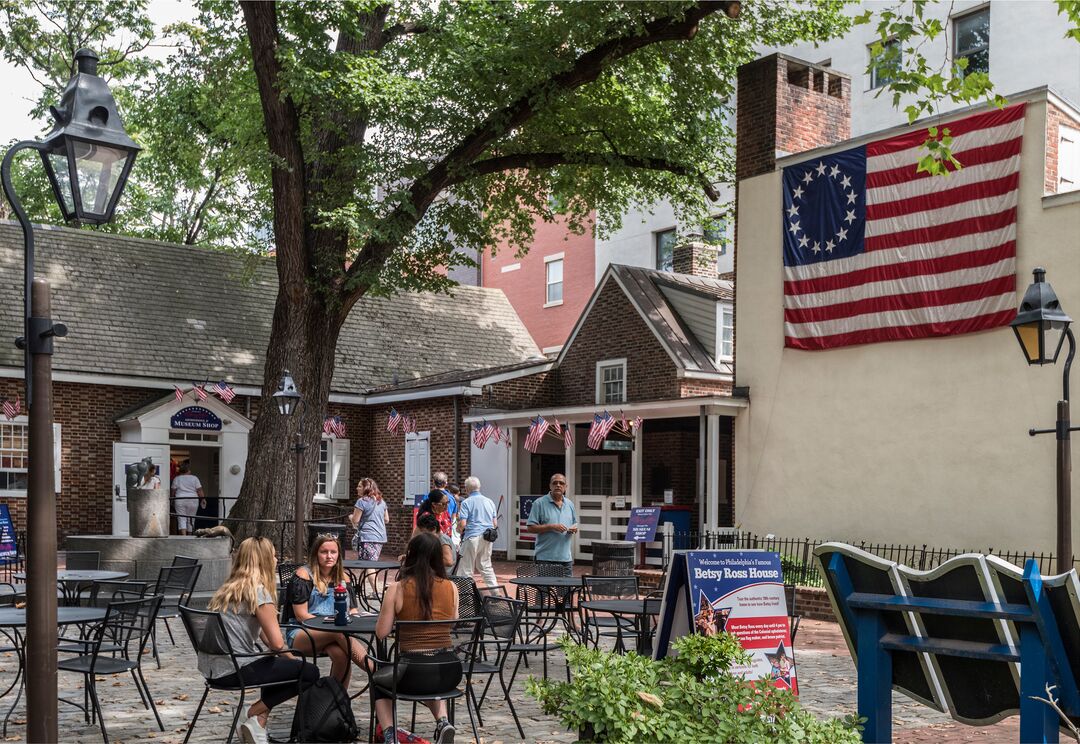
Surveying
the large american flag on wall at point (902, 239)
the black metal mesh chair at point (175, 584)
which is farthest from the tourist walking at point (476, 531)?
the large american flag on wall at point (902, 239)

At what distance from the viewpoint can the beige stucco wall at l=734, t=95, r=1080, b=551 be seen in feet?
50.3

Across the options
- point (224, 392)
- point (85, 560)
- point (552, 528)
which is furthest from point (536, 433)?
point (85, 560)

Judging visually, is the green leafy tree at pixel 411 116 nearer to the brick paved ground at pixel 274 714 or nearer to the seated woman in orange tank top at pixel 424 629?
the brick paved ground at pixel 274 714

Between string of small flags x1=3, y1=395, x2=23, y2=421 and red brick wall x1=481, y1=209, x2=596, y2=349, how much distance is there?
50.5 ft

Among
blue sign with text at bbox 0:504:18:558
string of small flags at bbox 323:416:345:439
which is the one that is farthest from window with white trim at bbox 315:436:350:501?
blue sign with text at bbox 0:504:18:558

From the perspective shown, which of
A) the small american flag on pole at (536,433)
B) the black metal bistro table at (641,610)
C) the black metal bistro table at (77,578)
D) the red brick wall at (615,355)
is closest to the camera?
the black metal bistro table at (641,610)

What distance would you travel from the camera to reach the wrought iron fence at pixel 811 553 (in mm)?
15169

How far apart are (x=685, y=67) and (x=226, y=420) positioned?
1227 centimetres

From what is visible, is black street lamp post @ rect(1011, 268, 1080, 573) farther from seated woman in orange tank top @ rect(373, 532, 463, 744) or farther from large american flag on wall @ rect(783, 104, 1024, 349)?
large american flag on wall @ rect(783, 104, 1024, 349)

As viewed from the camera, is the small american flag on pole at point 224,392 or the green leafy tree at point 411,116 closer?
the green leafy tree at point 411,116

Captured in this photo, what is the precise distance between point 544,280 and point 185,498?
52.5ft

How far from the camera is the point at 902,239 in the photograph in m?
16.9

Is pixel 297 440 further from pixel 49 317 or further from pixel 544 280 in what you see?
pixel 544 280

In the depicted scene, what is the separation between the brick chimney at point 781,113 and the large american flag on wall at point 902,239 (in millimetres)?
917
